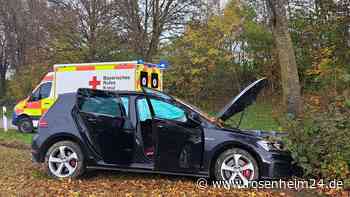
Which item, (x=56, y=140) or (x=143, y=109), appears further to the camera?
(x=56, y=140)

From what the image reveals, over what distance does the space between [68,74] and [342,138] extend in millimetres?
10765

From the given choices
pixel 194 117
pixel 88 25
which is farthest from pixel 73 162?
pixel 88 25

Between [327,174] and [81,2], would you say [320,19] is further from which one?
[327,174]

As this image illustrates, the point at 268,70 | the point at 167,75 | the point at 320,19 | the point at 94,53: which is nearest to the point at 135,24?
the point at 94,53

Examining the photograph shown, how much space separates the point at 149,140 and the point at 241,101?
5.64ft

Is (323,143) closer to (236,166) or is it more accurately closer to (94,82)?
(236,166)

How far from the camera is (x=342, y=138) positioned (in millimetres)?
6102

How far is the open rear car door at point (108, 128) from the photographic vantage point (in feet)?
22.9

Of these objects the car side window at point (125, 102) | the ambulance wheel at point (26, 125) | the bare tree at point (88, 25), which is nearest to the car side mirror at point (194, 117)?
the car side window at point (125, 102)

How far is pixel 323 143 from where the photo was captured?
6.23 meters

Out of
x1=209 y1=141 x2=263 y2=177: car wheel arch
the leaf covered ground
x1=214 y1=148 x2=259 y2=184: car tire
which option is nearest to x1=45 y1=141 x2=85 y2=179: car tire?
the leaf covered ground

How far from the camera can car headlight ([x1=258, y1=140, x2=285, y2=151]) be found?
6480mm

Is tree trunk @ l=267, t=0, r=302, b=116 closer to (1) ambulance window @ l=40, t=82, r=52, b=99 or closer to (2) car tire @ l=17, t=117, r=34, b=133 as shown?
(1) ambulance window @ l=40, t=82, r=52, b=99

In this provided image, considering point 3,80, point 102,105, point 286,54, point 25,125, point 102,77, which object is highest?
point 286,54
